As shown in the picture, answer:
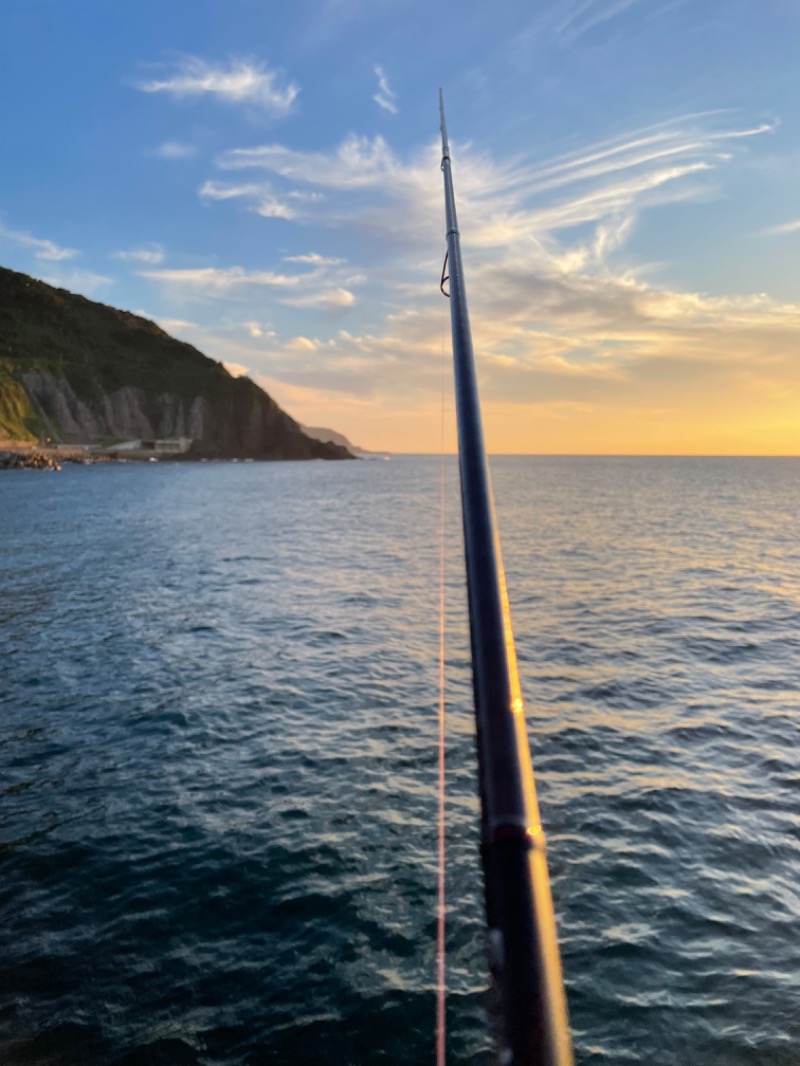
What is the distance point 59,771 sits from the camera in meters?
13.0

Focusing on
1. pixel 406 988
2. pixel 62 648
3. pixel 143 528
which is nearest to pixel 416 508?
pixel 143 528

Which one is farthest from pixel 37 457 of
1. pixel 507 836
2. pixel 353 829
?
pixel 507 836

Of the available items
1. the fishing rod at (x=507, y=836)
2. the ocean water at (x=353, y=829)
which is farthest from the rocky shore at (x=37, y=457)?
the fishing rod at (x=507, y=836)

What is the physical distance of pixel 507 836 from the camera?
153 centimetres

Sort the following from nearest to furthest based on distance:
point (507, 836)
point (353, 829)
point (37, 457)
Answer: point (507, 836) → point (353, 829) → point (37, 457)

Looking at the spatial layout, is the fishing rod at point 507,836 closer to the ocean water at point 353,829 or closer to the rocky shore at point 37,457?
the ocean water at point 353,829

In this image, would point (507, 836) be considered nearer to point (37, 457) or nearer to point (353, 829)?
point (353, 829)

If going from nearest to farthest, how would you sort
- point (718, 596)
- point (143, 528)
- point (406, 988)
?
1. point (406, 988)
2. point (718, 596)
3. point (143, 528)

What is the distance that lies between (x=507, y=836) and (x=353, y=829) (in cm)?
1044

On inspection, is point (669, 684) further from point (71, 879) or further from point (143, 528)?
point (143, 528)

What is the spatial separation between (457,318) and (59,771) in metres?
12.5

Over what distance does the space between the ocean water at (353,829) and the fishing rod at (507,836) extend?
280 inches

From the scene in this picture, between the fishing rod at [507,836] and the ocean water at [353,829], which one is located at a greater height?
the fishing rod at [507,836]

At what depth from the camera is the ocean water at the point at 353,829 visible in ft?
24.9
